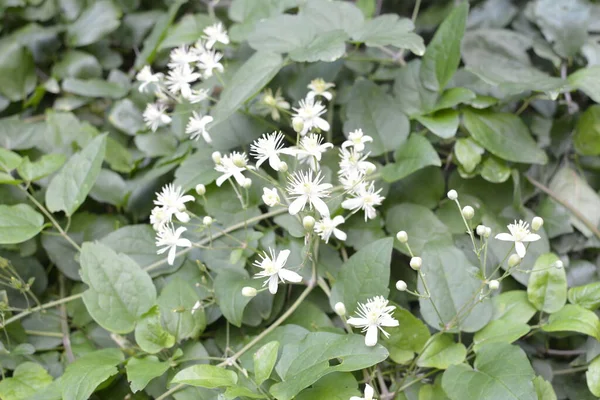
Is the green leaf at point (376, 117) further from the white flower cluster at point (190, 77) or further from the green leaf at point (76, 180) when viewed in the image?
the green leaf at point (76, 180)

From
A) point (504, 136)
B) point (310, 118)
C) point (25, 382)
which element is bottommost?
point (25, 382)

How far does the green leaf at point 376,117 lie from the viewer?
112cm

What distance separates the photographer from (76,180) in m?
1.10

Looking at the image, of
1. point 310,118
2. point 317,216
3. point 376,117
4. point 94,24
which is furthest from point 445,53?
point 94,24

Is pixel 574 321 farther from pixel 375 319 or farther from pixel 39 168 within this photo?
pixel 39 168

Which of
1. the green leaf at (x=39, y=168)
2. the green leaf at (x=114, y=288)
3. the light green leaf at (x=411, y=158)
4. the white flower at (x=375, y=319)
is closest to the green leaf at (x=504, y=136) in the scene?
the light green leaf at (x=411, y=158)

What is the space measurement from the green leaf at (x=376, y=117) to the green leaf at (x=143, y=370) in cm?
56

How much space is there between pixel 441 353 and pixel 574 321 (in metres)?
0.22

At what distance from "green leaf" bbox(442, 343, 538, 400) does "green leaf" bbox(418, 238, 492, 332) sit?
7 cm

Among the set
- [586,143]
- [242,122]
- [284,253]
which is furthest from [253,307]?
[586,143]

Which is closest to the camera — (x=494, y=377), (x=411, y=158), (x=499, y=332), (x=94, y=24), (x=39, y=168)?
(x=494, y=377)

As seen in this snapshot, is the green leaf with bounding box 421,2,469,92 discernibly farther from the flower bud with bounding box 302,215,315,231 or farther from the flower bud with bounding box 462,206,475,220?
the flower bud with bounding box 302,215,315,231

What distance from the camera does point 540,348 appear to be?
101 centimetres

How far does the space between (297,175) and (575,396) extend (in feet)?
1.99
